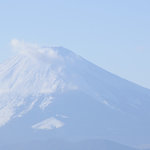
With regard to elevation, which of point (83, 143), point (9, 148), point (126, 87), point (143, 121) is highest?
point (126, 87)

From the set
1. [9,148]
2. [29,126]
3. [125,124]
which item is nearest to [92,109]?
[125,124]

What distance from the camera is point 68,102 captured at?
4254 inches

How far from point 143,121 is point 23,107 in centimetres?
2221

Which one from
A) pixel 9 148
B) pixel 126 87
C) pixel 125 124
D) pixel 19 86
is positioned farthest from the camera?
pixel 126 87

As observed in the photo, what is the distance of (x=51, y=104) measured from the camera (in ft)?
348

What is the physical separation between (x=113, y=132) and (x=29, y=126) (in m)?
14.1

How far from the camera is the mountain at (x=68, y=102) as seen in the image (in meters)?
97.1

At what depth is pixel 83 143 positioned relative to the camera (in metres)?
88.1

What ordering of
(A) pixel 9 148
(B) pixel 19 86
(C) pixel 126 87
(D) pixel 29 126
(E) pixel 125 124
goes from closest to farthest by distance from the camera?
(A) pixel 9 148, (D) pixel 29 126, (E) pixel 125 124, (B) pixel 19 86, (C) pixel 126 87

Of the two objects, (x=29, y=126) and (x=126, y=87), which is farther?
(x=126, y=87)

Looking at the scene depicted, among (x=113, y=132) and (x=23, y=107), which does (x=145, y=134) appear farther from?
(x=23, y=107)

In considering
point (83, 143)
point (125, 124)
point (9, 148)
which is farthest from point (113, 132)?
point (9, 148)

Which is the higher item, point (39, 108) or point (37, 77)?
point (37, 77)

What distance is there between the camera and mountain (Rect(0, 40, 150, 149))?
97125 mm
